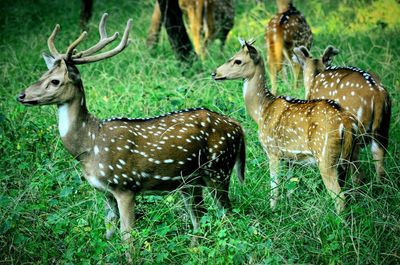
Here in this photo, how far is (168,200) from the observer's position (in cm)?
592

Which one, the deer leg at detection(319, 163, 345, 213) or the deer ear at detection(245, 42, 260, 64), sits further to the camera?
the deer ear at detection(245, 42, 260, 64)

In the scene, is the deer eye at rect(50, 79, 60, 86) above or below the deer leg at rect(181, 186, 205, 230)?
above

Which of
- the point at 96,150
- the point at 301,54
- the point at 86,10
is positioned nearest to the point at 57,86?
the point at 96,150

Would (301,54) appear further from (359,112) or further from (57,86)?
(57,86)

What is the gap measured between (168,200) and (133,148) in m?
0.48

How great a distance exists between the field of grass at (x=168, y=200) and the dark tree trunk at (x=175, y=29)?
20cm

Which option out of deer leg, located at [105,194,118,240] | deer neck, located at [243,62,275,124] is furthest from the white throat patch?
deer neck, located at [243,62,275,124]

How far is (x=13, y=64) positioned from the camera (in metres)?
10.5

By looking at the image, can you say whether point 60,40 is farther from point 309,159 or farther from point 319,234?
point 319,234

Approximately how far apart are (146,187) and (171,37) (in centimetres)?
527

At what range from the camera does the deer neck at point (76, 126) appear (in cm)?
600

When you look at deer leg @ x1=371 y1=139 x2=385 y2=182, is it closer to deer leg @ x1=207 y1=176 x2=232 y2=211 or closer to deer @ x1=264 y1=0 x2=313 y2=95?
deer leg @ x1=207 y1=176 x2=232 y2=211

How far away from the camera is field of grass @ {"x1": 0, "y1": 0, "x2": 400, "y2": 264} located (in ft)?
17.9

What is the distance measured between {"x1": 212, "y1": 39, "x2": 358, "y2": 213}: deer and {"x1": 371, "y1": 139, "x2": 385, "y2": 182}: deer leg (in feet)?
1.38
